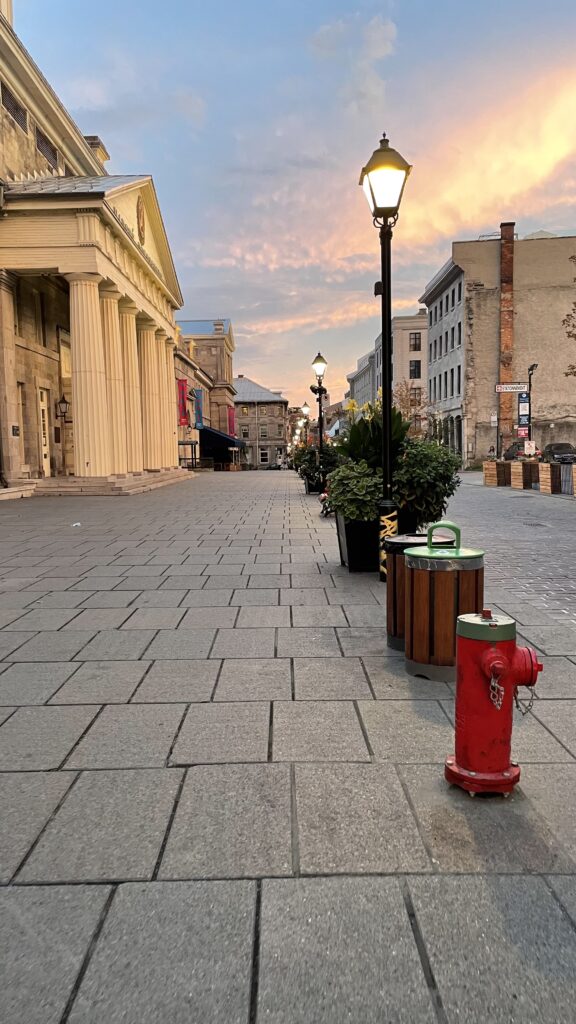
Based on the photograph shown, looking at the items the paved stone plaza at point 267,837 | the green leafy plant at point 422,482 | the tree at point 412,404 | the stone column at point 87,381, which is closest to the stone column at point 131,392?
the stone column at point 87,381

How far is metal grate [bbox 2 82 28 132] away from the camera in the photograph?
2328cm

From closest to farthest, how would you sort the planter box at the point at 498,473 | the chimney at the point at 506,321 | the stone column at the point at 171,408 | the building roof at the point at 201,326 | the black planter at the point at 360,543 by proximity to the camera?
the black planter at the point at 360,543 → the planter box at the point at 498,473 → the stone column at the point at 171,408 → the chimney at the point at 506,321 → the building roof at the point at 201,326

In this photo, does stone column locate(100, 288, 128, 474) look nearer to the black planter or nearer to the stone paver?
the black planter

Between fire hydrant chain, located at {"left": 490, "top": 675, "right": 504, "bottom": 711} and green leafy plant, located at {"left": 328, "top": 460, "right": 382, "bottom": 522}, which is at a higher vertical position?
green leafy plant, located at {"left": 328, "top": 460, "right": 382, "bottom": 522}

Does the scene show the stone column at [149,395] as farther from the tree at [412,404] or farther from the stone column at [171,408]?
the tree at [412,404]

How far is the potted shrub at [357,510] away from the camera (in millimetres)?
7402

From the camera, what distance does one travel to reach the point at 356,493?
24.4ft

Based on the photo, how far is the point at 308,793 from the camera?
2.84m

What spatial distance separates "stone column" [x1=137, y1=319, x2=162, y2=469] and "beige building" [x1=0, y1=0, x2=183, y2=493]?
161 cm

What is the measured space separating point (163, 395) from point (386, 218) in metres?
30.1

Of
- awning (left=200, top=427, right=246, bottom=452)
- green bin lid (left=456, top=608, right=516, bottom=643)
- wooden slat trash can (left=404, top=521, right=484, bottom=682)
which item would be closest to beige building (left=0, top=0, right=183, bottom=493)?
wooden slat trash can (left=404, top=521, right=484, bottom=682)

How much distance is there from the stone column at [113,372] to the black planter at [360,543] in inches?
683

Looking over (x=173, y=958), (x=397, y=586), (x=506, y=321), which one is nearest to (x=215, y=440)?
(x=506, y=321)

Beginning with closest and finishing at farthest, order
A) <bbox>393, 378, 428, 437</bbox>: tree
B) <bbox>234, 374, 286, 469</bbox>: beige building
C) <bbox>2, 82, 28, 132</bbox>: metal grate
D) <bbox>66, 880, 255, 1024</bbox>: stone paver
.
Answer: <bbox>66, 880, 255, 1024</bbox>: stone paver
<bbox>2, 82, 28, 132</bbox>: metal grate
<bbox>393, 378, 428, 437</bbox>: tree
<bbox>234, 374, 286, 469</bbox>: beige building
